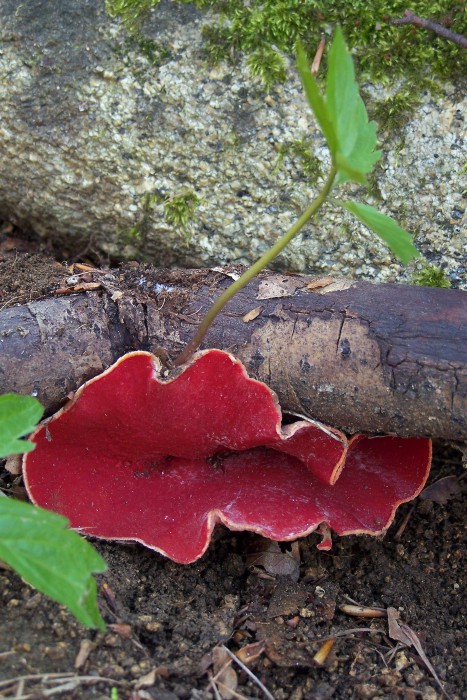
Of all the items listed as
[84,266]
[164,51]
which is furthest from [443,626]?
[164,51]

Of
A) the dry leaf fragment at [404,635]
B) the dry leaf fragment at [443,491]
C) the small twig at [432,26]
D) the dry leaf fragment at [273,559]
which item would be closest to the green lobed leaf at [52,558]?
the dry leaf fragment at [273,559]

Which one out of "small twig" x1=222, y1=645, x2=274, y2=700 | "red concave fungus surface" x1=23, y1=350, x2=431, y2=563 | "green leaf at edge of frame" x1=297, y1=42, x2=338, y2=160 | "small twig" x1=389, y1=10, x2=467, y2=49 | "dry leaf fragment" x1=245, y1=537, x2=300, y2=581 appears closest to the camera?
"green leaf at edge of frame" x1=297, y1=42, x2=338, y2=160

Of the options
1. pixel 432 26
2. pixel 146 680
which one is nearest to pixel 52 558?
pixel 146 680

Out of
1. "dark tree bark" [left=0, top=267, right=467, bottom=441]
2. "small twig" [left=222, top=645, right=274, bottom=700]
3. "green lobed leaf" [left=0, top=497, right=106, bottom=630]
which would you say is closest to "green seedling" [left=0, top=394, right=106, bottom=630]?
"green lobed leaf" [left=0, top=497, right=106, bottom=630]

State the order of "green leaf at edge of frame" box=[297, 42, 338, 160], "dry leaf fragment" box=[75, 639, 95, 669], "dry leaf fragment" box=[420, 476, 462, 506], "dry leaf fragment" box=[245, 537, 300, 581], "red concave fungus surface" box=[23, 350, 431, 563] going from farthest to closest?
"dry leaf fragment" box=[420, 476, 462, 506] → "dry leaf fragment" box=[245, 537, 300, 581] → "red concave fungus surface" box=[23, 350, 431, 563] → "dry leaf fragment" box=[75, 639, 95, 669] → "green leaf at edge of frame" box=[297, 42, 338, 160]

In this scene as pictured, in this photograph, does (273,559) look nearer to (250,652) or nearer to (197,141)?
(250,652)

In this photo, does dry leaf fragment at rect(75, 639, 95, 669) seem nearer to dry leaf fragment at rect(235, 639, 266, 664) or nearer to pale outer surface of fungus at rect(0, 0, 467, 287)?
dry leaf fragment at rect(235, 639, 266, 664)

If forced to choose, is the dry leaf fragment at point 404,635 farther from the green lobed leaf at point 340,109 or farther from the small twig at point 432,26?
the small twig at point 432,26

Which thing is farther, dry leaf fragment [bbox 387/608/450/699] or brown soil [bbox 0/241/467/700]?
dry leaf fragment [bbox 387/608/450/699]
